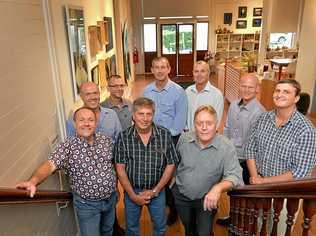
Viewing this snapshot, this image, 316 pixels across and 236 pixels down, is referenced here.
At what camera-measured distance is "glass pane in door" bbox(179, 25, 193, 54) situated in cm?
1279

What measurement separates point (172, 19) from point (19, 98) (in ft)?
38.1

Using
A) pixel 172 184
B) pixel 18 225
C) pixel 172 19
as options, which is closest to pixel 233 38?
pixel 172 19

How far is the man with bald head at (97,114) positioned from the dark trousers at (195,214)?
0.73 metres

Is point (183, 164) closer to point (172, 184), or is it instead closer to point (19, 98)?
point (172, 184)

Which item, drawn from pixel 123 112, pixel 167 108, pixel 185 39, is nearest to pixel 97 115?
pixel 123 112

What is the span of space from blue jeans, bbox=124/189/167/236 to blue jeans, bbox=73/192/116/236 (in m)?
0.13

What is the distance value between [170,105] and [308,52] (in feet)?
15.4

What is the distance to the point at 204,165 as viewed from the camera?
200cm

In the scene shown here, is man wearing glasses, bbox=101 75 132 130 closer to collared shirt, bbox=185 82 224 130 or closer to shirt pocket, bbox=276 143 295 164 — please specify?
collared shirt, bbox=185 82 224 130

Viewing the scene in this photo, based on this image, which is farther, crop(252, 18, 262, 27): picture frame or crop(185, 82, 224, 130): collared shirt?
crop(252, 18, 262, 27): picture frame

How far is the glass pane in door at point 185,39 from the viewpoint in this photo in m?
12.8

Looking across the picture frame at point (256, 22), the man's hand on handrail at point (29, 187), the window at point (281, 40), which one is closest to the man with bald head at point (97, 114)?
the man's hand on handrail at point (29, 187)

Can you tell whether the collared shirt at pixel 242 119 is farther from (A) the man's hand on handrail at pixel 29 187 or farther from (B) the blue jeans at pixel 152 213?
(A) the man's hand on handrail at pixel 29 187

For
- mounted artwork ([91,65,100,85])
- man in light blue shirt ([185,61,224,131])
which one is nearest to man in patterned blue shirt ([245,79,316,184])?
man in light blue shirt ([185,61,224,131])
